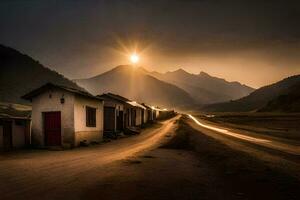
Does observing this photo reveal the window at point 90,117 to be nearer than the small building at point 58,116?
No

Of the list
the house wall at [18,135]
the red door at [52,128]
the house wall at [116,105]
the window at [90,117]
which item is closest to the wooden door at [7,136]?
the house wall at [18,135]

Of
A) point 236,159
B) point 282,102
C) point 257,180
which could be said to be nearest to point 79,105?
point 236,159

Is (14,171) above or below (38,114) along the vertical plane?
below

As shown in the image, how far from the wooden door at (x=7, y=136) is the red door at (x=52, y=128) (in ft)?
8.82

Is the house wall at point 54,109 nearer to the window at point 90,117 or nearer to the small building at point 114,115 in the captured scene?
the window at point 90,117

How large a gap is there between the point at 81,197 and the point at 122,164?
17.2 feet

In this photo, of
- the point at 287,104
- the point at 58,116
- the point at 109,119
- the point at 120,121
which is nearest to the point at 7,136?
the point at 58,116

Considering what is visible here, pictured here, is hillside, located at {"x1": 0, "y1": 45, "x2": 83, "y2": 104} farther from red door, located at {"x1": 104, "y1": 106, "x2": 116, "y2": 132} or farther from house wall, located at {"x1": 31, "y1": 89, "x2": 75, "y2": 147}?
house wall, located at {"x1": 31, "y1": 89, "x2": 75, "y2": 147}

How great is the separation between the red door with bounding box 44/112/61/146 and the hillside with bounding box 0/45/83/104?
48827 mm

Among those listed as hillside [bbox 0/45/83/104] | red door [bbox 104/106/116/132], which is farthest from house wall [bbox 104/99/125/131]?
hillside [bbox 0/45/83/104]

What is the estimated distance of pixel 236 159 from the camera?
47.3 feet

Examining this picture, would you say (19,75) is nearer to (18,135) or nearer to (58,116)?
(18,135)

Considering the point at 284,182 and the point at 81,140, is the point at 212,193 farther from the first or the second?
the point at 81,140

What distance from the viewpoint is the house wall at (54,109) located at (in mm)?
22797
